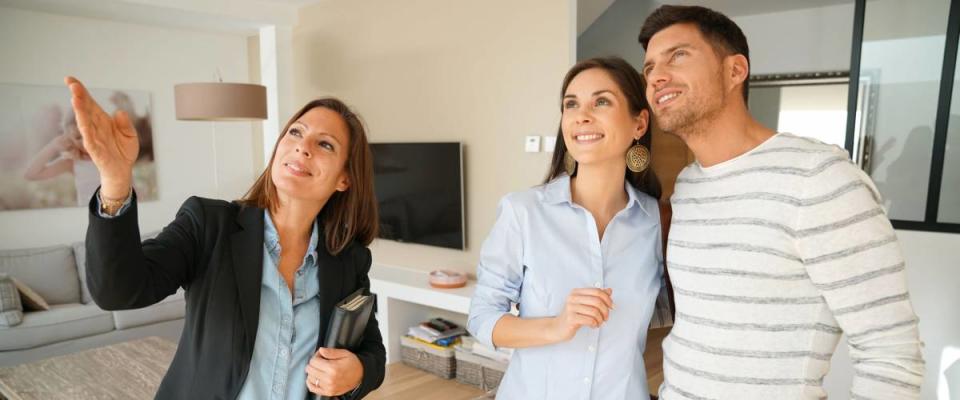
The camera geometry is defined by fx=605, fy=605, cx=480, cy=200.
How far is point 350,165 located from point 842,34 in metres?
4.64

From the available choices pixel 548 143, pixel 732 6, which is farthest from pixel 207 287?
pixel 732 6

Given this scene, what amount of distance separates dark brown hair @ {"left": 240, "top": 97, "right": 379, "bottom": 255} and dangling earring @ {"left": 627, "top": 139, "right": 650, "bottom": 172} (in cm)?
62

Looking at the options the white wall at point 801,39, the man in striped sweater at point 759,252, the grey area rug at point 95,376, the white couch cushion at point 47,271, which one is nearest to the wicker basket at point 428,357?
the grey area rug at point 95,376

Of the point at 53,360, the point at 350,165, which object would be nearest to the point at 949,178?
the point at 350,165

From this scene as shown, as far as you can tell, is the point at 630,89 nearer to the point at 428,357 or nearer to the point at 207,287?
the point at 207,287

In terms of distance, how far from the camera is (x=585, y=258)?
4.33 ft

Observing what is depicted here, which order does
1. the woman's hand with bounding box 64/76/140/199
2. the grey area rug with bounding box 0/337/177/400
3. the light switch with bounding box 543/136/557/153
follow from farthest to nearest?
the light switch with bounding box 543/136/557/153 → the grey area rug with bounding box 0/337/177/400 → the woman's hand with bounding box 64/76/140/199

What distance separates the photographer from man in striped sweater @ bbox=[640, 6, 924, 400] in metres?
0.95

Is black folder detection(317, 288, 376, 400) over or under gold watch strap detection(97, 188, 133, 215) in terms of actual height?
under

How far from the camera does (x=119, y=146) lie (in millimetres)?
957

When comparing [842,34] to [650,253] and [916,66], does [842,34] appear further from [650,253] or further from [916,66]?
[650,253]

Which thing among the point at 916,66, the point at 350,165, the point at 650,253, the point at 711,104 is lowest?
the point at 650,253

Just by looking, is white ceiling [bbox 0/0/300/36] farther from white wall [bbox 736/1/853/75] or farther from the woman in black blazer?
the woman in black blazer

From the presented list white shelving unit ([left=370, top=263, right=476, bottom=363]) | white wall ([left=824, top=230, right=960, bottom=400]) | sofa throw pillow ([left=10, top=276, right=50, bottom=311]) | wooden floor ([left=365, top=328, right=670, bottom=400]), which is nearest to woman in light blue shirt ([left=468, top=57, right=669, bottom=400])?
wooden floor ([left=365, top=328, right=670, bottom=400])
